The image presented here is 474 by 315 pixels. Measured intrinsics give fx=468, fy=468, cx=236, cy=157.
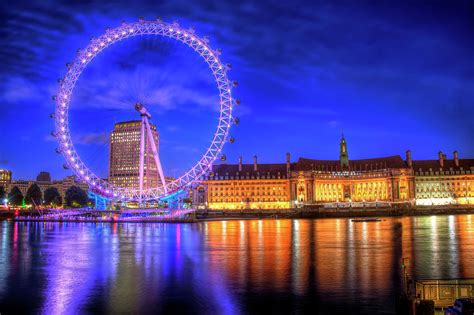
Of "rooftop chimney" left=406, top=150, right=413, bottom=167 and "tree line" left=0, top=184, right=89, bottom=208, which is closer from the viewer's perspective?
"tree line" left=0, top=184, right=89, bottom=208

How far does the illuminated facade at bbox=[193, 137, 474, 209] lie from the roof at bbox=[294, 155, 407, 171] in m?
0.32

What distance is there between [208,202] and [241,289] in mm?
114286

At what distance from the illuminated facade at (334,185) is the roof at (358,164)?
319 mm

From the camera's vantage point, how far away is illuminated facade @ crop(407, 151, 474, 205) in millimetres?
129250

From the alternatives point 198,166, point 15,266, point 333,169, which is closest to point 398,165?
point 333,169

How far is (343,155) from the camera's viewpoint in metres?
145

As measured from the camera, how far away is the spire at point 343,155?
140312 mm

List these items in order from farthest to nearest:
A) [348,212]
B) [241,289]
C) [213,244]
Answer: [348,212], [213,244], [241,289]

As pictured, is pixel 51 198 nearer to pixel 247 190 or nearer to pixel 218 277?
pixel 247 190

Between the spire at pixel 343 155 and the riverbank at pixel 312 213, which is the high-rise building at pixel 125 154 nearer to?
the riverbank at pixel 312 213

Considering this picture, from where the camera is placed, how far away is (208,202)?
430 feet

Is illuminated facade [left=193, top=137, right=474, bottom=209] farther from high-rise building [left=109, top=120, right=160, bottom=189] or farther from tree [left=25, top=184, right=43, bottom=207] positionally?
tree [left=25, top=184, right=43, bottom=207]

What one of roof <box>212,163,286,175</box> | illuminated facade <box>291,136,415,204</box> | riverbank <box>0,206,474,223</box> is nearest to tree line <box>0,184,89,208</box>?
riverbank <box>0,206,474,223</box>

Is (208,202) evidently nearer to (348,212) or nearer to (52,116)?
(348,212)
